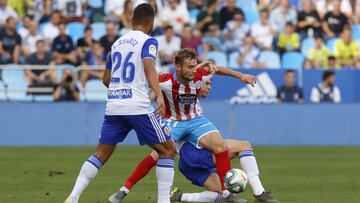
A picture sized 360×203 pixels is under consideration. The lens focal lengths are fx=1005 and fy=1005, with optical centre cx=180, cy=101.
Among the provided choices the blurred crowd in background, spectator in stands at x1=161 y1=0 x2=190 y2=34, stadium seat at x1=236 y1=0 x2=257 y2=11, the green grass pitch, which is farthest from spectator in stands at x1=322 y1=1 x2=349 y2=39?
the green grass pitch

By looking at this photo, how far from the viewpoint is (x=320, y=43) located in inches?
995

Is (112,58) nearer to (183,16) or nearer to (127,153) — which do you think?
(127,153)

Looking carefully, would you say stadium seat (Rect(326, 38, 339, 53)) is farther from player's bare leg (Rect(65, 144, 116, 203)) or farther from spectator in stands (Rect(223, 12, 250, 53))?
player's bare leg (Rect(65, 144, 116, 203))

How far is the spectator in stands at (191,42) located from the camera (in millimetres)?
24141

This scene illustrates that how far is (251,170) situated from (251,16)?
15447mm

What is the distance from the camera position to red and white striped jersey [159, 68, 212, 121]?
39.0ft

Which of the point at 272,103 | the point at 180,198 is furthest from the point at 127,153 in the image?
the point at 180,198

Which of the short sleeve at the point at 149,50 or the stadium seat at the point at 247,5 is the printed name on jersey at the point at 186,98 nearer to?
the short sleeve at the point at 149,50

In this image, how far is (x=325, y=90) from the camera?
76.6 feet

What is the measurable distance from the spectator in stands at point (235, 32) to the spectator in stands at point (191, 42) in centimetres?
87

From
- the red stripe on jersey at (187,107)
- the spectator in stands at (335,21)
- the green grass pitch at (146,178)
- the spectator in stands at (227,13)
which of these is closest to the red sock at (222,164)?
the green grass pitch at (146,178)

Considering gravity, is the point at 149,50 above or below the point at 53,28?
above

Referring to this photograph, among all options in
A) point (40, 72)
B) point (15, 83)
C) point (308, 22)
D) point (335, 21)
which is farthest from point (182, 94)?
point (335, 21)

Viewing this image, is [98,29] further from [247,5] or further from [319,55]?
[319,55]
